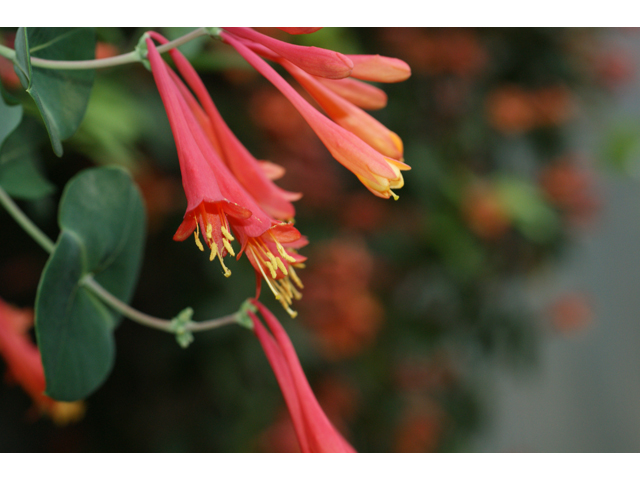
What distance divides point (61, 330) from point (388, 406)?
1062mm

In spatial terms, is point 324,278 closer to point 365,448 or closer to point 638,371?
point 365,448

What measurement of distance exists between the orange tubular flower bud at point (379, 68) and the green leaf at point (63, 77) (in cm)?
13

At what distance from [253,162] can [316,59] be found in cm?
7

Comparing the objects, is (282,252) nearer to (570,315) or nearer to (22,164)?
(22,164)

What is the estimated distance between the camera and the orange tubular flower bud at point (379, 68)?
24 centimetres

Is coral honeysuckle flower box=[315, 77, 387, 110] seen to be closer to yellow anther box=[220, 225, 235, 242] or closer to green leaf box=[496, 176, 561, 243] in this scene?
yellow anther box=[220, 225, 235, 242]

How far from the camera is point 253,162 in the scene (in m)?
0.26

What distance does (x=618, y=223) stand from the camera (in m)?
1.80

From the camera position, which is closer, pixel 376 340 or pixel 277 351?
pixel 277 351

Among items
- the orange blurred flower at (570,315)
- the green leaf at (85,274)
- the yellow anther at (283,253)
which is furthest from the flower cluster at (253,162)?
the orange blurred flower at (570,315)

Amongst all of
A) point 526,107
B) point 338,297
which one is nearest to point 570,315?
point 526,107

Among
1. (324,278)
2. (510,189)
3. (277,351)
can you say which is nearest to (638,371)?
(510,189)

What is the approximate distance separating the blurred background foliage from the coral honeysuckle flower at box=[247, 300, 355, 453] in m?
0.35

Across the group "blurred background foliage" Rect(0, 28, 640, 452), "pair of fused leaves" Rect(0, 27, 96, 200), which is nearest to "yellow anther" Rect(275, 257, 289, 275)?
"pair of fused leaves" Rect(0, 27, 96, 200)
